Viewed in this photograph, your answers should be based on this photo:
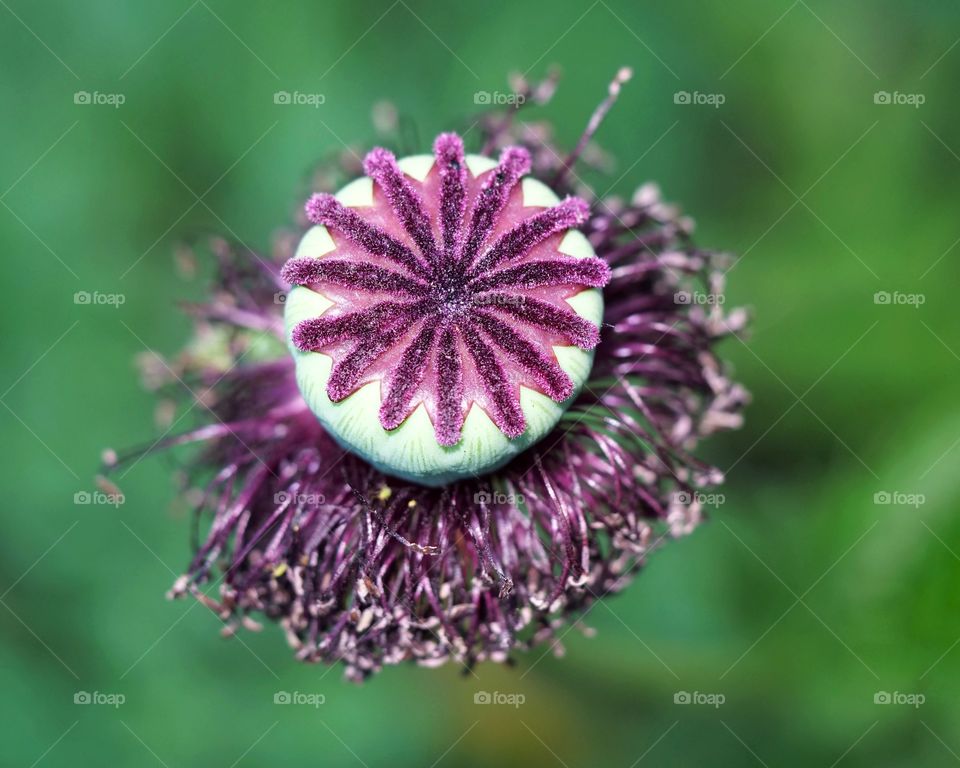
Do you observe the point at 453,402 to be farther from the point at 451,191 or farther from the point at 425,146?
the point at 425,146

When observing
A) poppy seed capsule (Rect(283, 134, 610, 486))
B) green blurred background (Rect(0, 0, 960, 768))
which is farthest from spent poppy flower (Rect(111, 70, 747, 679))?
green blurred background (Rect(0, 0, 960, 768))

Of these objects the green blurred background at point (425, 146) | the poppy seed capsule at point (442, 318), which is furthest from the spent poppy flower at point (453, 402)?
the green blurred background at point (425, 146)

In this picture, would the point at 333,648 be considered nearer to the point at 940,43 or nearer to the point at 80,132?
the point at 80,132

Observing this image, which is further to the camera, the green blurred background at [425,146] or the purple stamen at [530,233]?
the green blurred background at [425,146]

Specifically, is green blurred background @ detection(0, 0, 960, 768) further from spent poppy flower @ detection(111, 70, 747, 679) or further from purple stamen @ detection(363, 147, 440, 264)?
purple stamen @ detection(363, 147, 440, 264)

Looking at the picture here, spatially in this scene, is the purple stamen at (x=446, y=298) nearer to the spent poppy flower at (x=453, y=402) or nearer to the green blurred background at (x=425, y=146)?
the spent poppy flower at (x=453, y=402)

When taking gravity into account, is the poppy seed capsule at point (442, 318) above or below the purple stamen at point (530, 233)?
below
